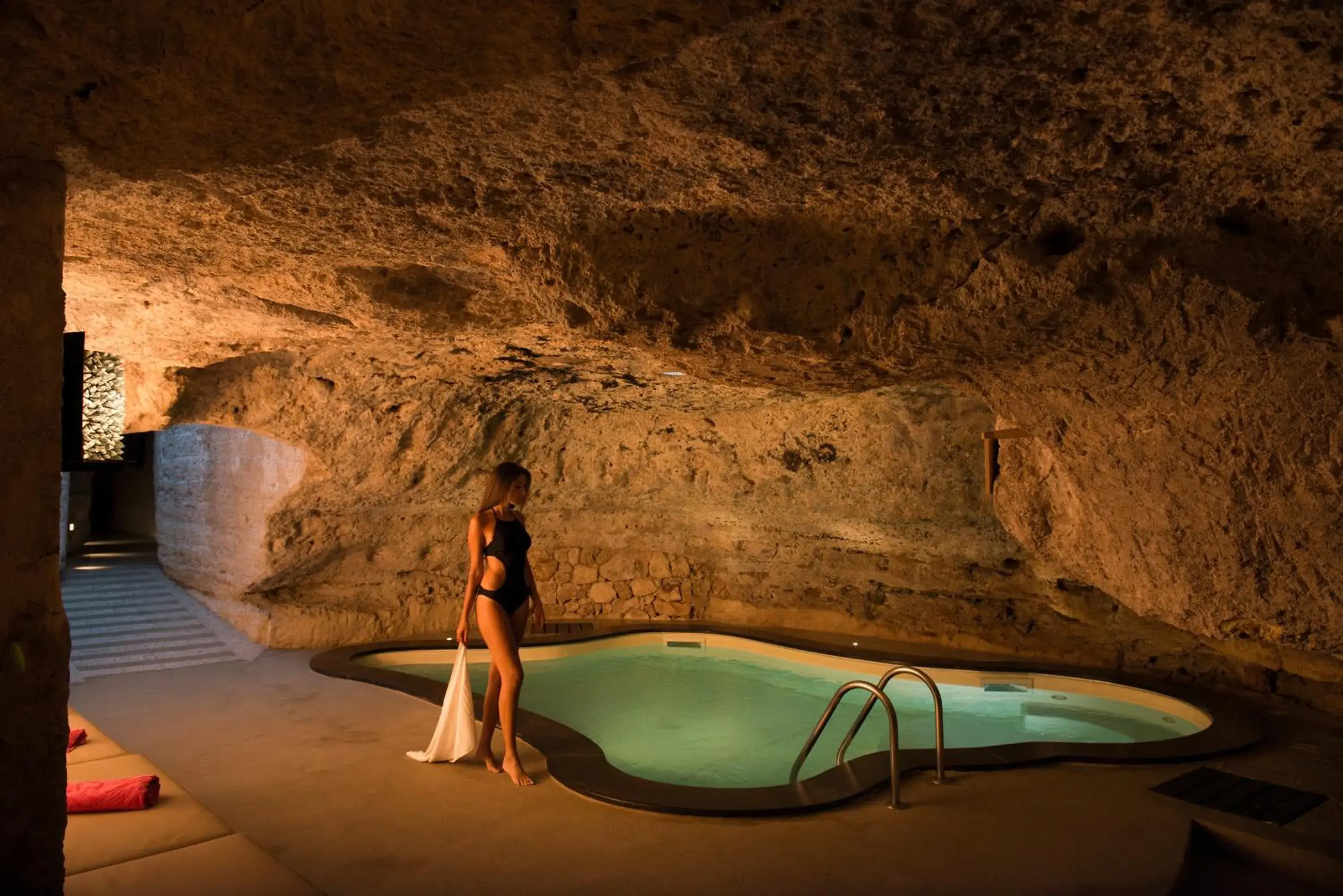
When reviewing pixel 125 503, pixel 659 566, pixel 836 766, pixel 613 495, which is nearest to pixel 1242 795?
pixel 836 766

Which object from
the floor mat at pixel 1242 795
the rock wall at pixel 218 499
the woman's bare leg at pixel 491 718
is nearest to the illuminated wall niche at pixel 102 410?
the woman's bare leg at pixel 491 718

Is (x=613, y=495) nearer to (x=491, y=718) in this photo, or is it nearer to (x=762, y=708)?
(x=762, y=708)

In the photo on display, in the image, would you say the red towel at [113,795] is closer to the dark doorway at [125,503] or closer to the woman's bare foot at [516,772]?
the woman's bare foot at [516,772]

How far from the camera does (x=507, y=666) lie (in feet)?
14.6

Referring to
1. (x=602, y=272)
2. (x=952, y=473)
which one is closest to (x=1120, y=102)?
(x=602, y=272)

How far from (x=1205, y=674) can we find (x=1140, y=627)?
0.55m

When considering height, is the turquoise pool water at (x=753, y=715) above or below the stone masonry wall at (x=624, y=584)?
below

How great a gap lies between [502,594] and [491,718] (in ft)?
2.18

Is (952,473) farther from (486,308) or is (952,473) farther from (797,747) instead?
(486,308)

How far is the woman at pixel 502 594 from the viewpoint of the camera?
14.7ft

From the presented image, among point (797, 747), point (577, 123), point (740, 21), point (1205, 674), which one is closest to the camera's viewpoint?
point (740, 21)

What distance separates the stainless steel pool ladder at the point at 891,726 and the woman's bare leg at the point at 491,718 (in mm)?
1548

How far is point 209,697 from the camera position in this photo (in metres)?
6.15

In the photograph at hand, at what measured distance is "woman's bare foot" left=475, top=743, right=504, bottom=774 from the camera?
15.1 feet
